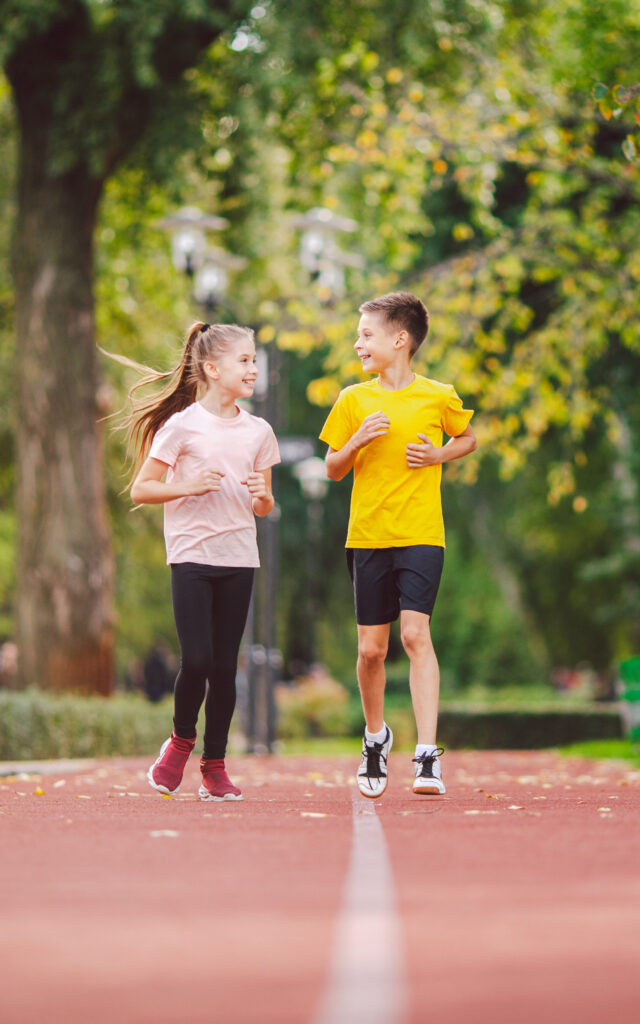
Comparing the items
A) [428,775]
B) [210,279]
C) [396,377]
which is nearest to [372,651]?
[428,775]

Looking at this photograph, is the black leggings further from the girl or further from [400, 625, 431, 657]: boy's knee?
[400, 625, 431, 657]: boy's knee

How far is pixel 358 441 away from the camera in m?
6.65

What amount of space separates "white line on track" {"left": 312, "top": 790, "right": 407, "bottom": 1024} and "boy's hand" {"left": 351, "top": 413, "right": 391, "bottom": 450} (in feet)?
7.68

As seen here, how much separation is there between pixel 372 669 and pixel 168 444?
4.53 feet

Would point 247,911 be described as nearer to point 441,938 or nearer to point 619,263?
point 441,938

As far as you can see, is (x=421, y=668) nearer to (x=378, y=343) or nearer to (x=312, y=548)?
(x=378, y=343)

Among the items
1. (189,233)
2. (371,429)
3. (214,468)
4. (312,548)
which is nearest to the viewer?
(371,429)

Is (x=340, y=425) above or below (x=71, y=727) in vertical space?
above

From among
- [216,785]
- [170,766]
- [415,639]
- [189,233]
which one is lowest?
[216,785]

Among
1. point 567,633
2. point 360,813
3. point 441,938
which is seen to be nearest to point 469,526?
point 567,633

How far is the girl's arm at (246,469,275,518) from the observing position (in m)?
6.80

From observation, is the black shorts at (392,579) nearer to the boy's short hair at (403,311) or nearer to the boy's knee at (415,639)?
the boy's knee at (415,639)

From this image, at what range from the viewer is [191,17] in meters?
15.7

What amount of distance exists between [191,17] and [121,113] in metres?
1.68
